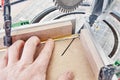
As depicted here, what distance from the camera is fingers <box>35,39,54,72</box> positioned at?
21.5 inches

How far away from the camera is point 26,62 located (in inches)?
21.6

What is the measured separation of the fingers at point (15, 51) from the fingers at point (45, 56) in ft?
0.18

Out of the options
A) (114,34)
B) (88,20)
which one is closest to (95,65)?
(88,20)

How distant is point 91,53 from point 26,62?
17 cm

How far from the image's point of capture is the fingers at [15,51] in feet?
1.84

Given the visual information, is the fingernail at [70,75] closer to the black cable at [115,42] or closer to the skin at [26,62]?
the skin at [26,62]

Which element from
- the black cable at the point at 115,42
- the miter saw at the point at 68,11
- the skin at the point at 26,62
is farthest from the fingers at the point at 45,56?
the black cable at the point at 115,42

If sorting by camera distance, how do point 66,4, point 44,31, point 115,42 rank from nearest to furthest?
1. point 66,4
2. point 44,31
3. point 115,42

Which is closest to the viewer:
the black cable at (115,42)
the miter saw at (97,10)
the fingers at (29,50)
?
the miter saw at (97,10)

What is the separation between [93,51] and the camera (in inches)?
21.6

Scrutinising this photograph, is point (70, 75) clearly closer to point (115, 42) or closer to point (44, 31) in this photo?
point (44, 31)

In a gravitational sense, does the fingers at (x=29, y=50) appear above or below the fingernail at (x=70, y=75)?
above

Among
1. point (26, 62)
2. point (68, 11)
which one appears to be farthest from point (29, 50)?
point (68, 11)

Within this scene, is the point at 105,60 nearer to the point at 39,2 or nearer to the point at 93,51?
the point at 93,51
